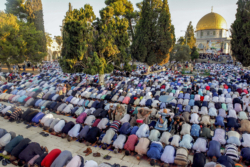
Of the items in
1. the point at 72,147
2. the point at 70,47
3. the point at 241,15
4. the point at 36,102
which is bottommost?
the point at 72,147

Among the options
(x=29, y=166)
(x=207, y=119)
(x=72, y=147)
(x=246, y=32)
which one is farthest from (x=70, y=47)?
(x=246, y=32)

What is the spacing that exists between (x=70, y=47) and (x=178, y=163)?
492 inches

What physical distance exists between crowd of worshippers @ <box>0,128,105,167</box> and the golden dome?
201ft

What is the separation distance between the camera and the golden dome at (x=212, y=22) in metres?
52.8

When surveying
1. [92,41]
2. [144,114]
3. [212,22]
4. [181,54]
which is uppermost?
[212,22]

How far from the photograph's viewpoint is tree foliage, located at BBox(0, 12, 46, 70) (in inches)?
815

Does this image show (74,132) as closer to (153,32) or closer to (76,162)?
(76,162)

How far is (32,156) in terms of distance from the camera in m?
5.39

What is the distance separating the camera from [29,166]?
521 cm

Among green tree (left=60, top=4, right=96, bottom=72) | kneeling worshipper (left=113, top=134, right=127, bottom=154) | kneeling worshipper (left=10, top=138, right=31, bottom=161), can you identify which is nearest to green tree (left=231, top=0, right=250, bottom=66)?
green tree (left=60, top=4, right=96, bottom=72)

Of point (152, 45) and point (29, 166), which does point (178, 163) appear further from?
point (152, 45)

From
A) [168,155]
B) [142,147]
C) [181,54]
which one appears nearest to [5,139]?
[142,147]

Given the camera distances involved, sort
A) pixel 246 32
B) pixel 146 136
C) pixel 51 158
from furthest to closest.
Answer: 1. pixel 246 32
2. pixel 146 136
3. pixel 51 158

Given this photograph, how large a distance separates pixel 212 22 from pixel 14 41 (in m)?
57.5
